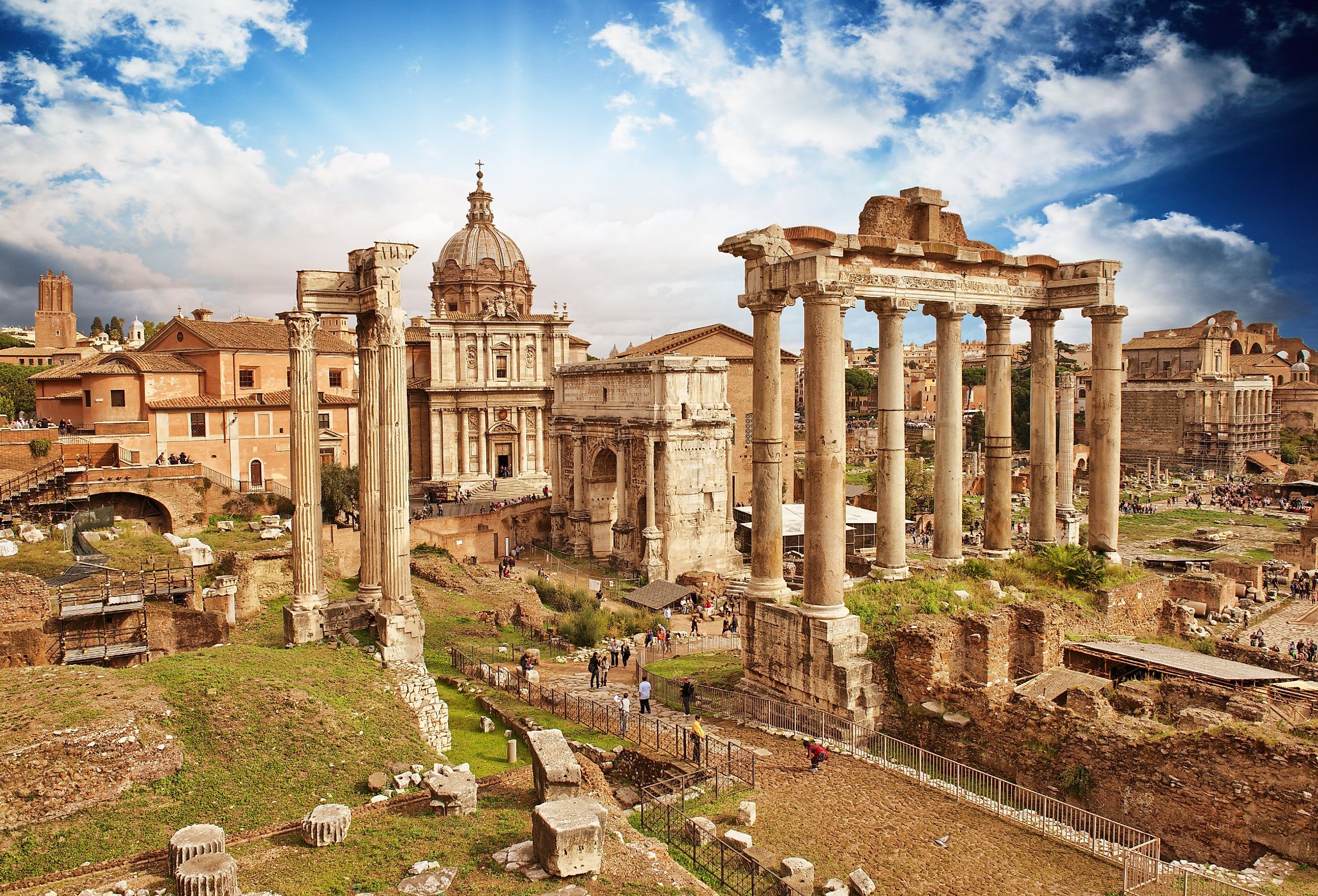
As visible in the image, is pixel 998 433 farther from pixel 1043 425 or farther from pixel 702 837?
pixel 702 837

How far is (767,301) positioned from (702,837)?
8.45 metres

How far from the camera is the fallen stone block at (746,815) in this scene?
35.4 ft

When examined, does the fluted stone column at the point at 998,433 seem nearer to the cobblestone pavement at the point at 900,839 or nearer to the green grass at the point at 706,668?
the green grass at the point at 706,668

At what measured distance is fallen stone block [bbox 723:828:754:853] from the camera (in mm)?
10086

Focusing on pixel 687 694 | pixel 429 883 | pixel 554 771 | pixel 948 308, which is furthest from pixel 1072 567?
pixel 429 883

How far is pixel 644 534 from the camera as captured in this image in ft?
121

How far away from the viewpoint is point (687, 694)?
15484 mm

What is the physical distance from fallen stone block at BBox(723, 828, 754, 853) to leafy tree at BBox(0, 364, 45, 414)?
49143mm

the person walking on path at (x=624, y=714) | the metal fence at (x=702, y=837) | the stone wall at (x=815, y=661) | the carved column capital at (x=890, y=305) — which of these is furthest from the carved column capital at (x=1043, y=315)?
the metal fence at (x=702, y=837)

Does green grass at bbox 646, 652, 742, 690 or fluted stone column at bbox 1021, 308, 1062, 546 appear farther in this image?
fluted stone column at bbox 1021, 308, 1062, 546

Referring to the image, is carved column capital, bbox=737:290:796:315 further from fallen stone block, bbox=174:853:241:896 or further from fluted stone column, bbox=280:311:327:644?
fallen stone block, bbox=174:853:241:896

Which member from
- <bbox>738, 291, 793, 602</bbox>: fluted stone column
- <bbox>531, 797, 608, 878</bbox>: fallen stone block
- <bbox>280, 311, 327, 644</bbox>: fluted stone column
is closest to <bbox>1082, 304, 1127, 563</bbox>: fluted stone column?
<bbox>738, 291, 793, 602</bbox>: fluted stone column

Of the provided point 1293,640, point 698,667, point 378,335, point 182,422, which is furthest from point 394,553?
point 1293,640

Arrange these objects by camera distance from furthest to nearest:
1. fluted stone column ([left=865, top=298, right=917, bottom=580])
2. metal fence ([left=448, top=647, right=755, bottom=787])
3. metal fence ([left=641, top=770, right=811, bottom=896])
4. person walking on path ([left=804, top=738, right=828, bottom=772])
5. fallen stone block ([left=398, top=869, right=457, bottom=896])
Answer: fluted stone column ([left=865, top=298, right=917, bottom=580])
metal fence ([left=448, top=647, right=755, bottom=787])
person walking on path ([left=804, top=738, right=828, bottom=772])
metal fence ([left=641, top=770, right=811, bottom=896])
fallen stone block ([left=398, top=869, right=457, bottom=896])
